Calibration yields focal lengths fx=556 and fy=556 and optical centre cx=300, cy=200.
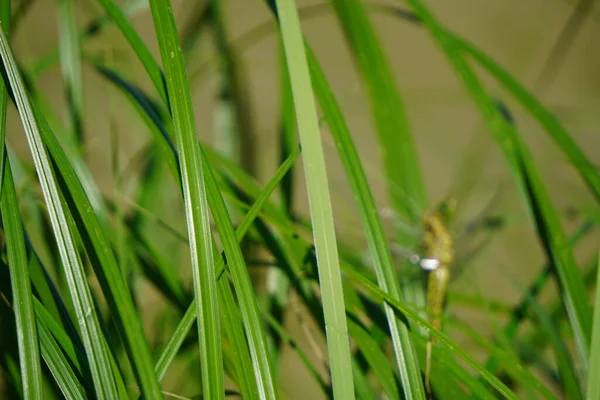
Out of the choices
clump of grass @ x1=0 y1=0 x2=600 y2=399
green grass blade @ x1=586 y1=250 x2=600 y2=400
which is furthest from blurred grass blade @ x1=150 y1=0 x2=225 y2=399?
green grass blade @ x1=586 y1=250 x2=600 y2=400

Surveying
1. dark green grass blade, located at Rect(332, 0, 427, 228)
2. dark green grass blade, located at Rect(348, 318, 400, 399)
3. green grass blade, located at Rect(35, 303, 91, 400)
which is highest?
dark green grass blade, located at Rect(332, 0, 427, 228)

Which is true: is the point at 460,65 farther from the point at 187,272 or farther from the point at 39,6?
the point at 39,6

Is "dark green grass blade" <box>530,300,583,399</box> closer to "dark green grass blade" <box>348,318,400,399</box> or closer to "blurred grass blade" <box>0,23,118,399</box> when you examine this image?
"dark green grass blade" <box>348,318,400,399</box>

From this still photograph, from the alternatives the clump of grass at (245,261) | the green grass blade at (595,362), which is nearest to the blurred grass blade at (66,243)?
the clump of grass at (245,261)

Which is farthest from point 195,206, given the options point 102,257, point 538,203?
point 538,203

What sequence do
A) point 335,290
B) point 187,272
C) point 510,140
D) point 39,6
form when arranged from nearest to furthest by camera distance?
point 335,290 < point 510,140 < point 187,272 < point 39,6

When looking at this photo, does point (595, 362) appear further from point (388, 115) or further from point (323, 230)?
Result: point (388, 115)

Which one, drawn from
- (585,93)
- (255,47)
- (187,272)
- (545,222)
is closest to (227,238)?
(545,222)
